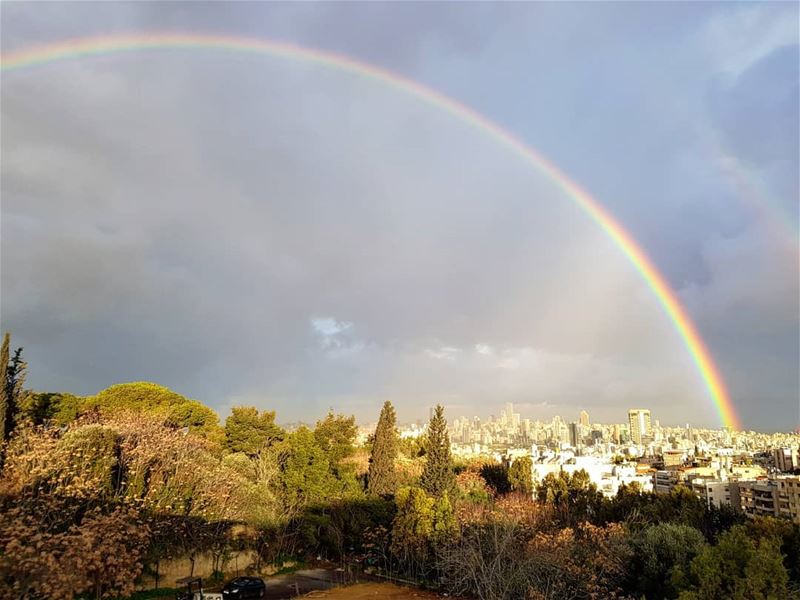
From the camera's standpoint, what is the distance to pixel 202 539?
2159 cm

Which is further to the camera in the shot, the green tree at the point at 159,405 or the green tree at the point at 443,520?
the green tree at the point at 159,405

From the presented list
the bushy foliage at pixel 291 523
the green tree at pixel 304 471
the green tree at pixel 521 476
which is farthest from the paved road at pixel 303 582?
the green tree at pixel 521 476

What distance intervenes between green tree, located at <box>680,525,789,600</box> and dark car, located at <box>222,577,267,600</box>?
13.8 metres

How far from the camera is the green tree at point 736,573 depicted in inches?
380

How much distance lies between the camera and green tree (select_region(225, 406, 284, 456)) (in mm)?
37375

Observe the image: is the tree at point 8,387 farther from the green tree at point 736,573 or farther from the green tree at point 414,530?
the green tree at point 736,573

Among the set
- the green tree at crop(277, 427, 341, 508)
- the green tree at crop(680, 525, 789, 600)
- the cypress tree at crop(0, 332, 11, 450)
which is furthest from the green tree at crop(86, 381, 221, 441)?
the green tree at crop(680, 525, 789, 600)

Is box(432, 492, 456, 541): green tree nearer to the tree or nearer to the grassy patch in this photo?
the grassy patch

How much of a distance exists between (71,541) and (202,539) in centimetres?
1046

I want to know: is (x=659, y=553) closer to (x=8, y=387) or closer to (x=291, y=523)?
(x=291, y=523)

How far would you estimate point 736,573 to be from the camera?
995 centimetres

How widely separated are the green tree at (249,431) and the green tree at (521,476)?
23.4 metres


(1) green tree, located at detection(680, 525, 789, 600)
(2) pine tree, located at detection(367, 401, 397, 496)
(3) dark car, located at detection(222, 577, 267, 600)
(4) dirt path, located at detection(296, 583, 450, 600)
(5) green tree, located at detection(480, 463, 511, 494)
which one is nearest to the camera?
(1) green tree, located at detection(680, 525, 789, 600)

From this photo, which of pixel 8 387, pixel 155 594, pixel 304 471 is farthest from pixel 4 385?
pixel 304 471
